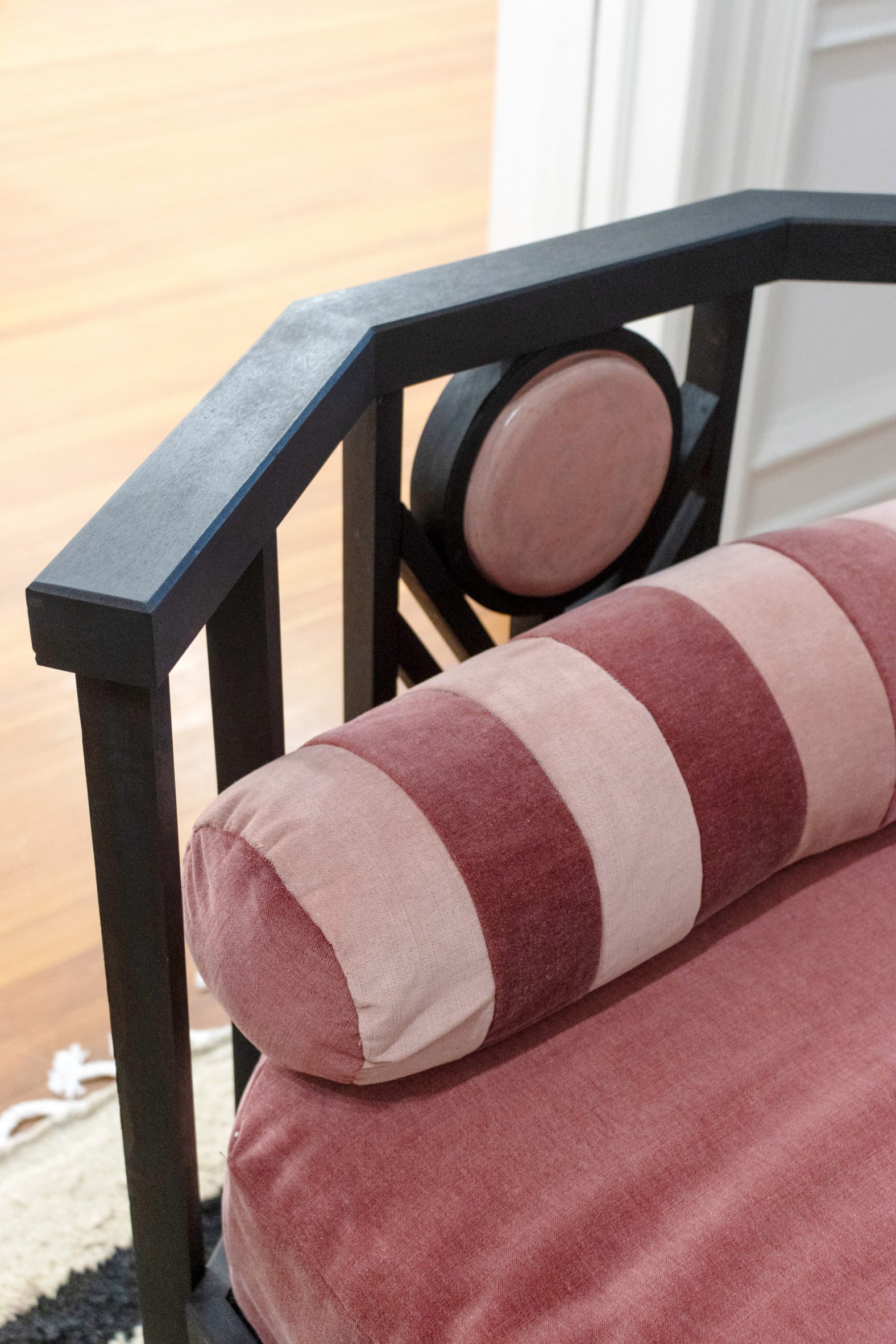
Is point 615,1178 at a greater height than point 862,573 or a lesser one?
lesser

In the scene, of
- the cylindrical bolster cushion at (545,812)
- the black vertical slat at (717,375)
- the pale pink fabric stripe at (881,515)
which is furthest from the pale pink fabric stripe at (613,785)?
the black vertical slat at (717,375)

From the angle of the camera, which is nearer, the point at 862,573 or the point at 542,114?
the point at 862,573

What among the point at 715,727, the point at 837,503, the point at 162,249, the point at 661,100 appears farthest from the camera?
the point at 162,249

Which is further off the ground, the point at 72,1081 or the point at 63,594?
the point at 63,594

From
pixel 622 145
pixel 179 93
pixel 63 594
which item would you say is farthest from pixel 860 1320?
pixel 179 93

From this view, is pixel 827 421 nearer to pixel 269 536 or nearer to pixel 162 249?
pixel 269 536

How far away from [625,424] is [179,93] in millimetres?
3134

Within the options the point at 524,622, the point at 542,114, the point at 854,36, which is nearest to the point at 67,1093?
the point at 524,622

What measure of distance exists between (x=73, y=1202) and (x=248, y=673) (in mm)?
570

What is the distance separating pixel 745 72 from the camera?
1453 mm

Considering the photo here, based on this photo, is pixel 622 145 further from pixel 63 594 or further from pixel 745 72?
pixel 63 594

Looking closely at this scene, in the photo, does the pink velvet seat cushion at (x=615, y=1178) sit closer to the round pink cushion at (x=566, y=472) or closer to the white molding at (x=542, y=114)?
the round pink cushion at (x=566, y=472)

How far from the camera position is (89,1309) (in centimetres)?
105

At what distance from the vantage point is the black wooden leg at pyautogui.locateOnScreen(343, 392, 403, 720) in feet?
2.81
